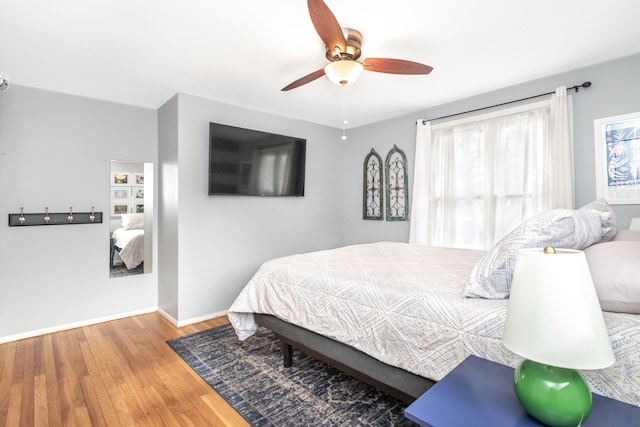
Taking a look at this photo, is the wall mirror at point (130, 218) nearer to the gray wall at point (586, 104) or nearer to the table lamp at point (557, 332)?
the gray wall at point (586, 104)

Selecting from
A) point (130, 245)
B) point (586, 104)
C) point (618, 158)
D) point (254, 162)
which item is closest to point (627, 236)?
point (618, 158)

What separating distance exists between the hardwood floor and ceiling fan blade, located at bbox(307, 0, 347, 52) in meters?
2.30

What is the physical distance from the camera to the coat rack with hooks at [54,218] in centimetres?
299

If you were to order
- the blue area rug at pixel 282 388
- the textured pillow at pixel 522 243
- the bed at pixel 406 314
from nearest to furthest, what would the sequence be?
the bed at pixel 406 314 → the textured pillow at pixel 522 243 → the blue area rug at pixel 282 388

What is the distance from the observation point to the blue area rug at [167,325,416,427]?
182cm

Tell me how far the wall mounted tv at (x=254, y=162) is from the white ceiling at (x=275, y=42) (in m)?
0.52

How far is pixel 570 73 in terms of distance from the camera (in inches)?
115

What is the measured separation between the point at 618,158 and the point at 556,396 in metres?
2.84

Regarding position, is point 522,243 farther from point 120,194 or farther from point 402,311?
point 120,194

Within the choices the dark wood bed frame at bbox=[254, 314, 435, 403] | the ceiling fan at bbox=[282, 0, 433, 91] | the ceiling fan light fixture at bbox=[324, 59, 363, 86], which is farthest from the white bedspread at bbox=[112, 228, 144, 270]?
the ceiling fan light fixture at bbox=[324, 59, 363, 86]

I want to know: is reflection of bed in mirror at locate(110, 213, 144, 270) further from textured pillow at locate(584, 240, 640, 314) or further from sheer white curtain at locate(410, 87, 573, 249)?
textured pillow at locate(584, 240, 640, 314)

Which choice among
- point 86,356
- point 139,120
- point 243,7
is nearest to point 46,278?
point 86,356

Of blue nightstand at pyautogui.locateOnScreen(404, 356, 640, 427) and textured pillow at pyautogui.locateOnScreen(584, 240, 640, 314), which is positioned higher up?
textured pillow at pyautogui.locateOnScreen(584, 240, 640, 314)

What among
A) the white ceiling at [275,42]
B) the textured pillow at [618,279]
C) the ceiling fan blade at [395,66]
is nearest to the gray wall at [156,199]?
the white ceiling at [275,42]
